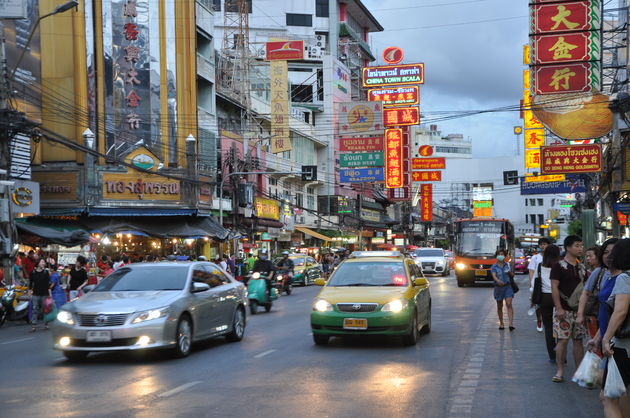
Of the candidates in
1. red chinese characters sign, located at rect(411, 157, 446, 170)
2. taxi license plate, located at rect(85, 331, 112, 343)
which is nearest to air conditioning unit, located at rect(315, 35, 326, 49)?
red chinese characters sign, located at rect(411, 157, 446, 170)

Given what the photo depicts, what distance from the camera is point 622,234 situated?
41.0 m

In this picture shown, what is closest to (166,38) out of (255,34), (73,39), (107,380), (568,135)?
(73,39)

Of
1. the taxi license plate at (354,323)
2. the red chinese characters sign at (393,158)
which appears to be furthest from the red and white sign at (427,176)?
the taxi license plate at (354,323)

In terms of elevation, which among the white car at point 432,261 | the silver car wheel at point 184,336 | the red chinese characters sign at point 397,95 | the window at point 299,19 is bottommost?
the white car at point 432,261

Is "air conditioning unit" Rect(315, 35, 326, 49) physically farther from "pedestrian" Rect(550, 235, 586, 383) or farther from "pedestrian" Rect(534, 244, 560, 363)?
"pedestrian" Rect(550, 235, 586, 383)

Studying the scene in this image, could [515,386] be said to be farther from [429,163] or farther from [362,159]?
[429,163]

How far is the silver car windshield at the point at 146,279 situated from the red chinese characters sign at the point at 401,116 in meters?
54.5

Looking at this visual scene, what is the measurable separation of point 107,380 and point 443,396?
14.0 ft

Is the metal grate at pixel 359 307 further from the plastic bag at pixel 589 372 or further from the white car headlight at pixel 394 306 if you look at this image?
the plastic bag at pixel 589 372

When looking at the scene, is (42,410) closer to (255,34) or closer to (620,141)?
(620,141)

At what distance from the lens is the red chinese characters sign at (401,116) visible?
219ft

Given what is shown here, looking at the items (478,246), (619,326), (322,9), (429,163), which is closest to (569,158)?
(478,246)

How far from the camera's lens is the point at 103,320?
1198 centimetres

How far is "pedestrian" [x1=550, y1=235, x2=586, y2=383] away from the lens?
408 inches
